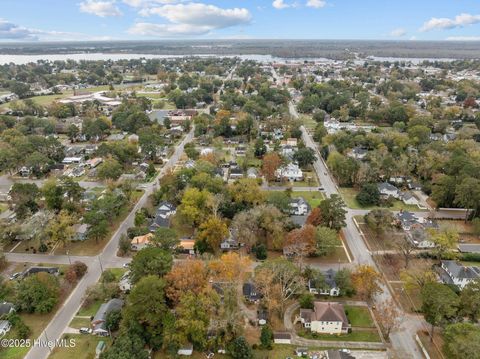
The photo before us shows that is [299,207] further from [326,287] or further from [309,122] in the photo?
[309,122]

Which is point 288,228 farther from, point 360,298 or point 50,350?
point 50,350

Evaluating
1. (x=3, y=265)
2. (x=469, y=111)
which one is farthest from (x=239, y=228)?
(x=469, y=111)

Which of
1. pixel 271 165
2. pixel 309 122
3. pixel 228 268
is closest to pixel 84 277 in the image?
pixel 228 268

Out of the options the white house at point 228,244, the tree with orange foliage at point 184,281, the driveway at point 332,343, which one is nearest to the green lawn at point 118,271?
the tree with orange foliage at point 184,281

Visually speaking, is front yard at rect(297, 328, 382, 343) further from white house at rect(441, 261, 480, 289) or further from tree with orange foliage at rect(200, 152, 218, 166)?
tree with orange foliage at rect(200, 152, 218, 166)

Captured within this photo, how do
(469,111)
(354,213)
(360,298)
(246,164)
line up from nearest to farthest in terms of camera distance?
(360,298) < (354,213) < (246,164) < (469,111)

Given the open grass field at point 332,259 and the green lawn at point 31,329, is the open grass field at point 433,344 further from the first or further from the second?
the green lawn at point 31,329
